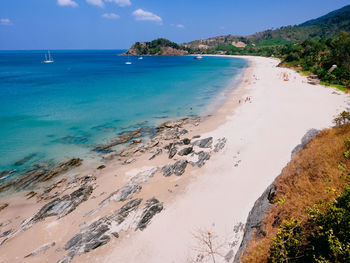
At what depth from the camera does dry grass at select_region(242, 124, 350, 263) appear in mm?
7707

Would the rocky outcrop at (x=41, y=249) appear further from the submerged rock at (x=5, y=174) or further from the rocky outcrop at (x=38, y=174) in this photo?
the submerged rock at (x=5, y=174)

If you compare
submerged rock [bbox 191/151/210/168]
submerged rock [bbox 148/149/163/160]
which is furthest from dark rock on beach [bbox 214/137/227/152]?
submerged rock [bbox 148/149/163/160]

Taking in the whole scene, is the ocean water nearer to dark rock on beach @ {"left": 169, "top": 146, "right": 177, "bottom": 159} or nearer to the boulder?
dark rock on beach @ {"left": 169, "top": 146, "right": 177, "bottom": 159}

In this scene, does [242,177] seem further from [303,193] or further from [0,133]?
[0,133]

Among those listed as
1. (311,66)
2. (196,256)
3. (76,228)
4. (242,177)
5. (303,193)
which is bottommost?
(76,228)

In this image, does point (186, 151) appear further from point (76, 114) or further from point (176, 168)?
point (76, 114)

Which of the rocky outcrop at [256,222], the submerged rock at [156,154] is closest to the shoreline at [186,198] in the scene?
the submerged rock at [156,154]

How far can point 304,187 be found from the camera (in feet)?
30.6

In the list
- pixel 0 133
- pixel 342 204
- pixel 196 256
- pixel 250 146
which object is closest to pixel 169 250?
pixel 196 256

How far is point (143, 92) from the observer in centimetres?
5562

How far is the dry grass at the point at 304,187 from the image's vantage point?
25.3 ft

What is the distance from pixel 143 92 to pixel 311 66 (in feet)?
189

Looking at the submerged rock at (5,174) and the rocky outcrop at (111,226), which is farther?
the submerged rock at (5,174)

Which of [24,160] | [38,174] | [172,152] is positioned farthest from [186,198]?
[24,160]
